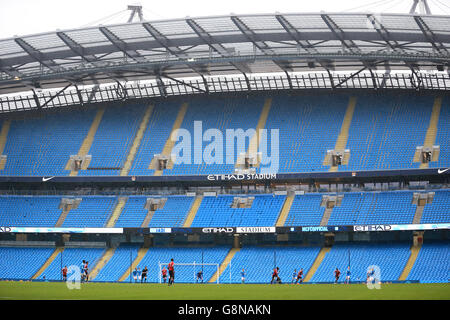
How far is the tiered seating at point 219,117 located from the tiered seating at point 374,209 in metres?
10.9

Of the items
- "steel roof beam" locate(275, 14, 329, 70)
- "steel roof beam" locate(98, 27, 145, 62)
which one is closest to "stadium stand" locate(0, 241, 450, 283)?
"steel roof beam" locate(275, 14, 329, 70)

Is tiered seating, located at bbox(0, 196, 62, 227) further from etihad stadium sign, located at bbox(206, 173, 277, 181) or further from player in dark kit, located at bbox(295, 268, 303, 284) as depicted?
player in dark kit, located at bbox(295, 268, 303, 284)

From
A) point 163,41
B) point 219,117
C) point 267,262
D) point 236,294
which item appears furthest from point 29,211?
point 236,294

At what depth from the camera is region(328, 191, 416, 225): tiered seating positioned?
5294 centimetres

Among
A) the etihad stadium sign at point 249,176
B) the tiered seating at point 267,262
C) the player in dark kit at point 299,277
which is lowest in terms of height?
the player in dark kit at point 299,277

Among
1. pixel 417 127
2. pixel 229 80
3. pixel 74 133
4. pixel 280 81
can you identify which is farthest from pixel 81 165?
pixel 417 127

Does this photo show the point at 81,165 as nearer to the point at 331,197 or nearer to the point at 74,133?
the point at 74,133

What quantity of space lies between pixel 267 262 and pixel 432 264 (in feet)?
40.7

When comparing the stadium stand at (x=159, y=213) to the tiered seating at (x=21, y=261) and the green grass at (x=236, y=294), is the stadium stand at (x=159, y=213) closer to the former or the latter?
the tiered seating at (x=21, y=261)

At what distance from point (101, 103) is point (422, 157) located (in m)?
32.1

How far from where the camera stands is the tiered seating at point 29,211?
201 feet

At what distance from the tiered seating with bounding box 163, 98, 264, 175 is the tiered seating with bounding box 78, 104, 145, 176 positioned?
17.3 feet

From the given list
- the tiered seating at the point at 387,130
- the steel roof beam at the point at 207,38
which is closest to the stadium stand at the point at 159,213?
the tiered seating at the point at 387,130

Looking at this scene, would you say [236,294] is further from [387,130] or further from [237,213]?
[387,130]
